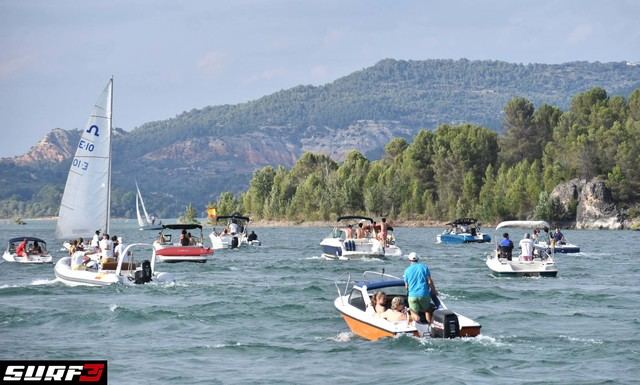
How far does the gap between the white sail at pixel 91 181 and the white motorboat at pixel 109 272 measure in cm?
370

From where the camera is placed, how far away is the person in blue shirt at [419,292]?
1191 inches

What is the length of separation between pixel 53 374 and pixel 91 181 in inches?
1400

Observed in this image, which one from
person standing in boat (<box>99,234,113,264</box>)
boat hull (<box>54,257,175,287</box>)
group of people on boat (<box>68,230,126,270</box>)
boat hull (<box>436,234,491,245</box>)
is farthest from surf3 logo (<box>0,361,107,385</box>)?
boat hull (<box>436,234,491,245</box>)

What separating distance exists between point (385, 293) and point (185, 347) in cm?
583

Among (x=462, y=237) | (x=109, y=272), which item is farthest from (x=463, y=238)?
(x=109, y=272)

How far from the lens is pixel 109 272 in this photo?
4725 centimetres

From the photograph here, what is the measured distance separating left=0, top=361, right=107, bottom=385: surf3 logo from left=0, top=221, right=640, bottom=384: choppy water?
611cm

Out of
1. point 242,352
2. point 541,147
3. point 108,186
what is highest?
point 541,147

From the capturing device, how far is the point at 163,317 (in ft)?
125

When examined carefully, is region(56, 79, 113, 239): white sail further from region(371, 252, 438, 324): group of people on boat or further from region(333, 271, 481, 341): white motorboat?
region(371, 252, 438, 324): group of people on boat

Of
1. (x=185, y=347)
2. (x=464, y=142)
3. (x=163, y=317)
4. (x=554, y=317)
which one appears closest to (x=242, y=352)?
(x=185, y=347)

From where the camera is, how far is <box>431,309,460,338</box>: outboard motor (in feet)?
96.4

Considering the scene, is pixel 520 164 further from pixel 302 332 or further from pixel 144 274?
pixel 302 332

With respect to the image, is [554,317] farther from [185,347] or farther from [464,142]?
[464,142]
